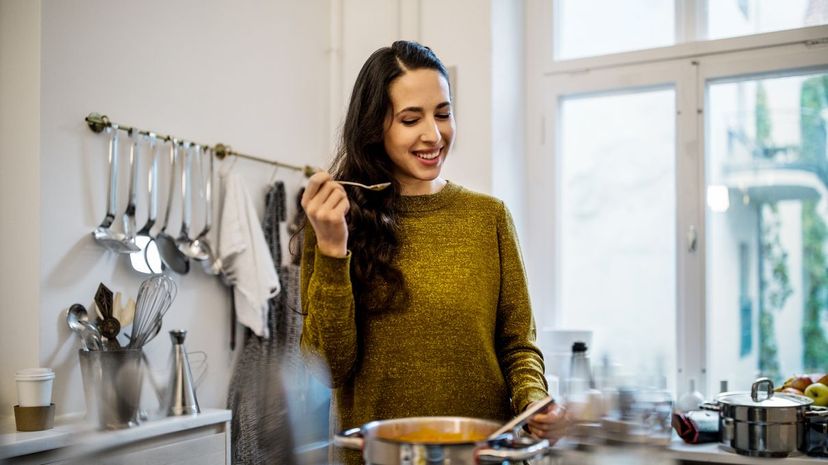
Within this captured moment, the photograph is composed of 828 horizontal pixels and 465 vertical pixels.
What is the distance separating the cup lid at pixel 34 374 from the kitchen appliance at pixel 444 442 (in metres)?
1.12

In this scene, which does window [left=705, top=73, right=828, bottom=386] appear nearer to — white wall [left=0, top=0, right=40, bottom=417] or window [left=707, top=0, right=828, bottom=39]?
window [left=707, top=0, right=828, bottom=39]

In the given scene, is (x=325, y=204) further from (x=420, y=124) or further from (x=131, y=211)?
(x=131, y=211)

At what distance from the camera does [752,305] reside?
2.57 meters

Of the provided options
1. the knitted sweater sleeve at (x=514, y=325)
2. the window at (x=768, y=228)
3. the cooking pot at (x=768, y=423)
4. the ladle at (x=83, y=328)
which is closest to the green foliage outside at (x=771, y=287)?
the window at (x=768, y=228)

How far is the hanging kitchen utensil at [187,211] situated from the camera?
211 cm

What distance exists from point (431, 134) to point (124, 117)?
1.07 meters

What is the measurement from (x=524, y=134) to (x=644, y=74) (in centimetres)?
49

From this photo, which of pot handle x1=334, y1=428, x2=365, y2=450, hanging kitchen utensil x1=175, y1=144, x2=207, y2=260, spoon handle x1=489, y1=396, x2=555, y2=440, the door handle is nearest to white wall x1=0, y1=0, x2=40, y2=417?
hanging kitchen utensil x1=175, y1=144, x2=207, y2=260

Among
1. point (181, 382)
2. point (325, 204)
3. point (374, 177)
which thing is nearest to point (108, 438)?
point (325, 204)

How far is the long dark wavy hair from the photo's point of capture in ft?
4.09

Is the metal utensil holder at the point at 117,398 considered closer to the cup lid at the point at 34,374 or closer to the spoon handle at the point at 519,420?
the spoon handle at the point at 519,420

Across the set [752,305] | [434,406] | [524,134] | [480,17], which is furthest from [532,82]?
[434,406]

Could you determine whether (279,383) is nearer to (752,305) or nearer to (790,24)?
(752,305)

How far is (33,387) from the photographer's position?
1.63 meters
